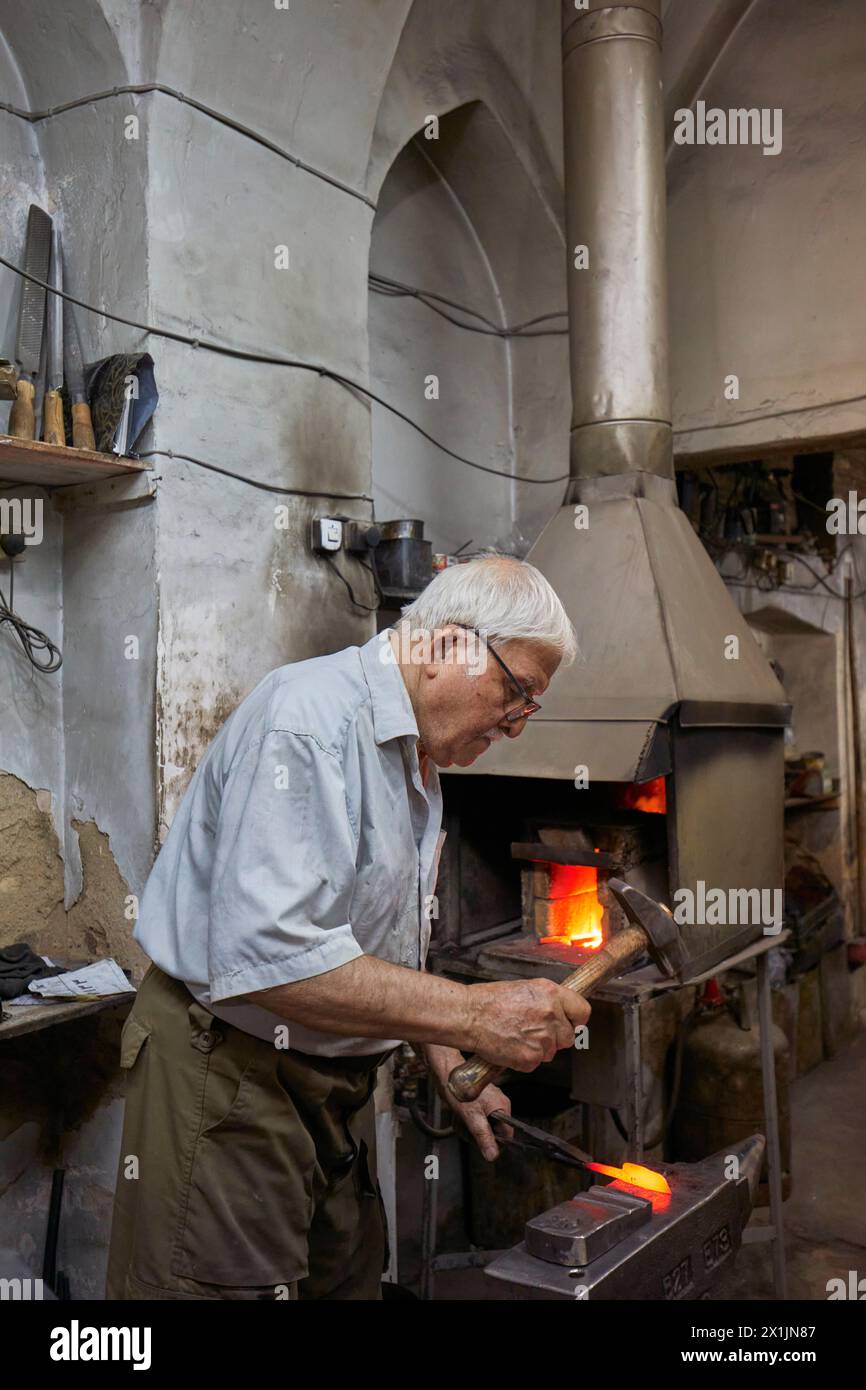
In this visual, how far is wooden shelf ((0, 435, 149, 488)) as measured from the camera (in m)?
2.64

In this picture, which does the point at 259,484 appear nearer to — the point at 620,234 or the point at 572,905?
the point at 620,234

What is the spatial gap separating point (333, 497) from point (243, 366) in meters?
0.52

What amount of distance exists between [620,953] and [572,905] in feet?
5.14

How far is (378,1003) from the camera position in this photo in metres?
1.68

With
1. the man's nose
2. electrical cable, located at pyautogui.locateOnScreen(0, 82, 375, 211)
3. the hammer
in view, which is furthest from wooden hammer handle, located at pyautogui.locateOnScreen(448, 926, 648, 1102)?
electrical cable, located at pyautogui.locateOnScreen(0, 82, 375, 211)

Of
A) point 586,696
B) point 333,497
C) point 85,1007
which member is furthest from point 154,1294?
point 333,497

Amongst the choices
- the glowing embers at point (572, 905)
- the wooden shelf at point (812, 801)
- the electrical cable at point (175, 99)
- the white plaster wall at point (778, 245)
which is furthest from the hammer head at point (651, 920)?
the wooden shelf at point (812, 801)

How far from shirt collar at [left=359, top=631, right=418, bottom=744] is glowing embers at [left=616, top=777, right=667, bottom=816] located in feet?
5.46

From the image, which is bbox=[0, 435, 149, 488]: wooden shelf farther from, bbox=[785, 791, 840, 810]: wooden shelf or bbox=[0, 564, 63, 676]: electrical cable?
bbox=[785, 791, 840, 810]: wooden shelf

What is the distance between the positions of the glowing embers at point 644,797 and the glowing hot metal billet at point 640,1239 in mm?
1402

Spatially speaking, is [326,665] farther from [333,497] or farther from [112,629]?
[333,497]

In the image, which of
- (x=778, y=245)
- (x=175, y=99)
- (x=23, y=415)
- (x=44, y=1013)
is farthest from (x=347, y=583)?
(x=778, y=245)

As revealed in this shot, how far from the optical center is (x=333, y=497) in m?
3.51

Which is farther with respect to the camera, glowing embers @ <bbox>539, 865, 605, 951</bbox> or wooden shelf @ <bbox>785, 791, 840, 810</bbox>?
wooden shelf @ <bbox>785, 791, 840, 810</bbox>
